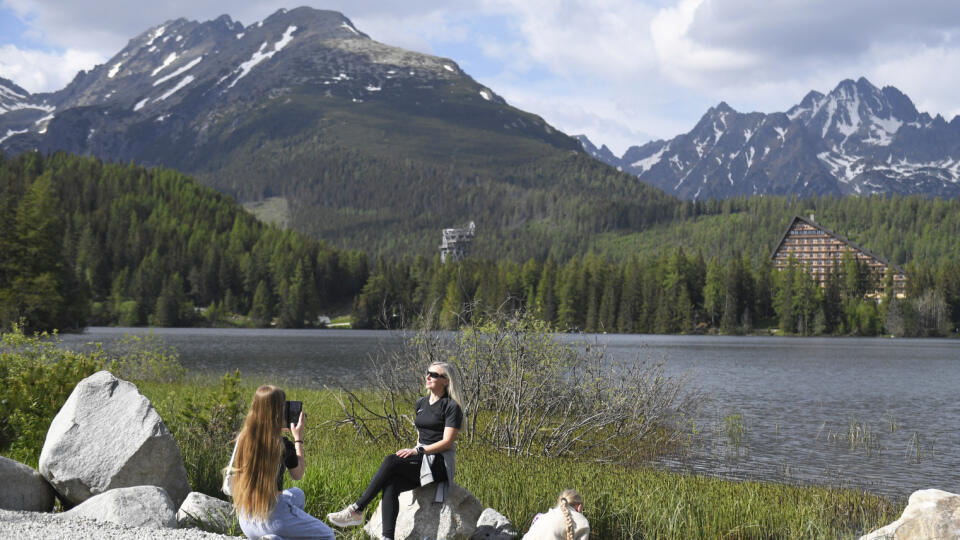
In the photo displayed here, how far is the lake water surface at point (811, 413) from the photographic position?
20.7 metres

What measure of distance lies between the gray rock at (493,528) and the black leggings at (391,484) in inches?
43.3

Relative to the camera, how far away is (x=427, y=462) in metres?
9.66

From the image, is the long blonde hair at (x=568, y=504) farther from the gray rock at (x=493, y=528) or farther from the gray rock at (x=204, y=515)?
the gray rock at (x=204, y=515)

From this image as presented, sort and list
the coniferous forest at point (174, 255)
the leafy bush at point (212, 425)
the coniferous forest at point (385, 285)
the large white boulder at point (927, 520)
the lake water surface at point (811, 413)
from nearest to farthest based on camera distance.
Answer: the large white boulder at point (927, 520) < the leafy bush at point (212, 425) < the lake water surface at point (811, 413) < the coniferous forest at point (385, 285) < the coniferous forest at point (174, 255)

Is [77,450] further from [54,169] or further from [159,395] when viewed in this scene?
[54,169]

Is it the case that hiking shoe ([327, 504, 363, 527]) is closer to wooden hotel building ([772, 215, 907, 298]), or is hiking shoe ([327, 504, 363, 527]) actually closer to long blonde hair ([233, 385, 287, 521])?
long blonde hair ([233, 385, 287, 521])

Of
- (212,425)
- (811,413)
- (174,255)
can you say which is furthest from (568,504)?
(174,255)

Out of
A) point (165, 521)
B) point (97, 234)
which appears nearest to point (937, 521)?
point (165, 521)

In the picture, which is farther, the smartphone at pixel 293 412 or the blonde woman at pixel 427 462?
the blonde woman at pixel 427 462

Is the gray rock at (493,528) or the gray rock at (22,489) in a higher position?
the gray rock at (22,489)

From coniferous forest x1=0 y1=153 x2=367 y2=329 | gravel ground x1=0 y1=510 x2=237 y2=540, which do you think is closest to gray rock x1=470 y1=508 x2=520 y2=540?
gravel ground x1=0 y1=510 x2=237 y2=540

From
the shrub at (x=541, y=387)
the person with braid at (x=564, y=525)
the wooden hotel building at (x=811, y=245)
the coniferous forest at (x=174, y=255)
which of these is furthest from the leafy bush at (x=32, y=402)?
the wooden hotel building at (x=811, y=245)

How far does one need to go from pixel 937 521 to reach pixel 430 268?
158 meters

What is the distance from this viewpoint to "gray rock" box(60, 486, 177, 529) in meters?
9.41
